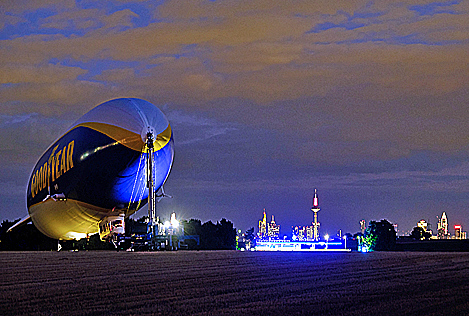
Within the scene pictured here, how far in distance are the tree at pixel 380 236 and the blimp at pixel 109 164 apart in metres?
82.7

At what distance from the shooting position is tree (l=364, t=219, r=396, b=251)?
114537 mm

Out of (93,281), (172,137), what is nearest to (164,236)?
(172,137)

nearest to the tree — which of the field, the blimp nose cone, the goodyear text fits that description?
the goodyear text

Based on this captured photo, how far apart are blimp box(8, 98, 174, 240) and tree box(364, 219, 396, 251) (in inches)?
3257

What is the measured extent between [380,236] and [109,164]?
94601 mm

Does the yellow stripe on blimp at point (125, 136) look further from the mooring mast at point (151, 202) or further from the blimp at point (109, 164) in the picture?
the mooring mast at point (151, 202)

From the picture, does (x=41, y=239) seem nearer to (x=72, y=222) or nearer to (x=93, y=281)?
(x=72, y=222)

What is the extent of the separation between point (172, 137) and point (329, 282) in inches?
871

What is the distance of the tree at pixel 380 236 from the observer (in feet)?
376

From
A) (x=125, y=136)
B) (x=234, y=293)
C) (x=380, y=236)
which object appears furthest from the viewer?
(x=380, y=236)

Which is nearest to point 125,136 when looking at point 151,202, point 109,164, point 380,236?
point 109,164

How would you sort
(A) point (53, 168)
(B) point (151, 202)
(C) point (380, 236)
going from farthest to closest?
(C) point (380, 236), (A) point (53, 168), (B) point (151, 202)

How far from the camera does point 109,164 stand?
108ft

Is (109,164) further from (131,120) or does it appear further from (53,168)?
(53,168)
